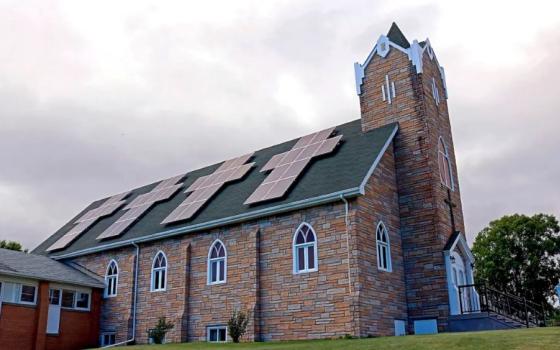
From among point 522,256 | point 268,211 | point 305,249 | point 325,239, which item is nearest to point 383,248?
point 325,239

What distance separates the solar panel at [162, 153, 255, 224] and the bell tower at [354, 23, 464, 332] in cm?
689

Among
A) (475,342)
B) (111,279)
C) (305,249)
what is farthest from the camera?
(111,279)

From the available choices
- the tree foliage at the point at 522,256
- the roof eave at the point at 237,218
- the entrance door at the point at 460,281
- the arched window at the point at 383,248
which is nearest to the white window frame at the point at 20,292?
the roof eave at the point at 237,218

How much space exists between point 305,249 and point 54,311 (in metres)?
12.2

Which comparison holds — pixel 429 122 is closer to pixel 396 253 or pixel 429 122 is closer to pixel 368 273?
pixel 396 253

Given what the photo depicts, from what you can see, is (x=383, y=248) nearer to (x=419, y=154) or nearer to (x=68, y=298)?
(x=419, y=154)

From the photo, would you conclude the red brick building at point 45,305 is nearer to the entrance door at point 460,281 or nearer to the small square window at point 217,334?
the small square window at point 217,334

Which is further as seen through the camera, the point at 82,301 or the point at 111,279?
the point at 111,279

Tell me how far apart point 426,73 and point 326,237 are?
9258 mm

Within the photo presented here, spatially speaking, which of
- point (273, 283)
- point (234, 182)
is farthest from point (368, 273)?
point (234, 182)

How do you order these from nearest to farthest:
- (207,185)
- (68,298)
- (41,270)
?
(41,270) < (68,298) < (207,185)

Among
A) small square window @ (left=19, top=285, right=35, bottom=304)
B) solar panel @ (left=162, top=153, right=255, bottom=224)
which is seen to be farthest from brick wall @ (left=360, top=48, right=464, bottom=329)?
small square window @ (left=19, top=285, right=35, bottom=304)

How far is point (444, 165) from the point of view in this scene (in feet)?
73.8

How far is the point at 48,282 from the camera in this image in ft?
76.4
